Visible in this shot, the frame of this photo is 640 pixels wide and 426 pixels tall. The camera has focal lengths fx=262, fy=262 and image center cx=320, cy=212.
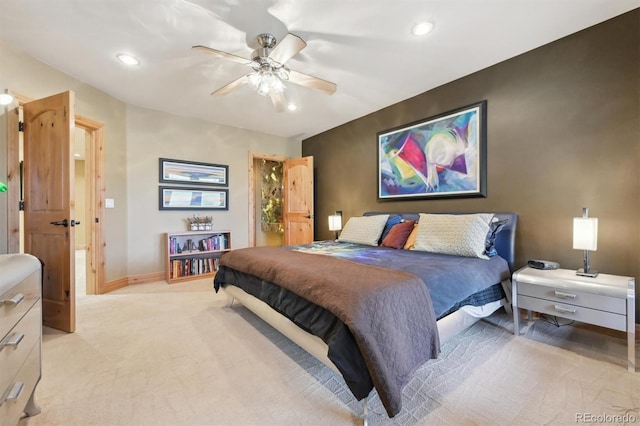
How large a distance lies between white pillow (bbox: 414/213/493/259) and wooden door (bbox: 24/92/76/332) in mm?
3217

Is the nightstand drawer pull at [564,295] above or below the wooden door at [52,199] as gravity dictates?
below

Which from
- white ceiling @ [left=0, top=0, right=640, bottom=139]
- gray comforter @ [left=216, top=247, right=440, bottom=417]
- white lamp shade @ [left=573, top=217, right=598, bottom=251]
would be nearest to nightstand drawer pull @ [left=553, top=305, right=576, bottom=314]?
white lamp shade @ [left=573, top=217, right=598, bottom=251]

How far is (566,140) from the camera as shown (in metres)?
2.28

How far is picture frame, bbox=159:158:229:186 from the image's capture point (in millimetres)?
3938

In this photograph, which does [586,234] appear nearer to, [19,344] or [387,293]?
[387,293]

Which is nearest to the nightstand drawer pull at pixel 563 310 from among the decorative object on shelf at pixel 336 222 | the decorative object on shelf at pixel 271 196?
the decorative object on shelf at pixel 336 222

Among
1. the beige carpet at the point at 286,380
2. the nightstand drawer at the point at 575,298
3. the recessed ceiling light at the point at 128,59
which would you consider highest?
the recessed ceiling light at the point at 128,59

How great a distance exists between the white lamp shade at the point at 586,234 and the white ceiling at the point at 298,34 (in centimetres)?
159

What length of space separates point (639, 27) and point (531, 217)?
156cm

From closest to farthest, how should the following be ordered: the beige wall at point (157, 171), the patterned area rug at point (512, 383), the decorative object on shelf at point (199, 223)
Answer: the patterned area rug at point (512, 383), the beige wall at point (157, 171), the decorative object on shelf at point (199, 223)

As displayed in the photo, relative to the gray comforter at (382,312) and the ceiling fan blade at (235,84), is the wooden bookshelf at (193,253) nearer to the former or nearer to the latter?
the ceiling fan blade at (235,84)

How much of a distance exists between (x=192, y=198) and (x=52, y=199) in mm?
1905

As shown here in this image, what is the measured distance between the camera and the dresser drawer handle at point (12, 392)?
3.26 feet

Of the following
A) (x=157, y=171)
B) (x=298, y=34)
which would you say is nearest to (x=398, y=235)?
(x=298, y=34)
